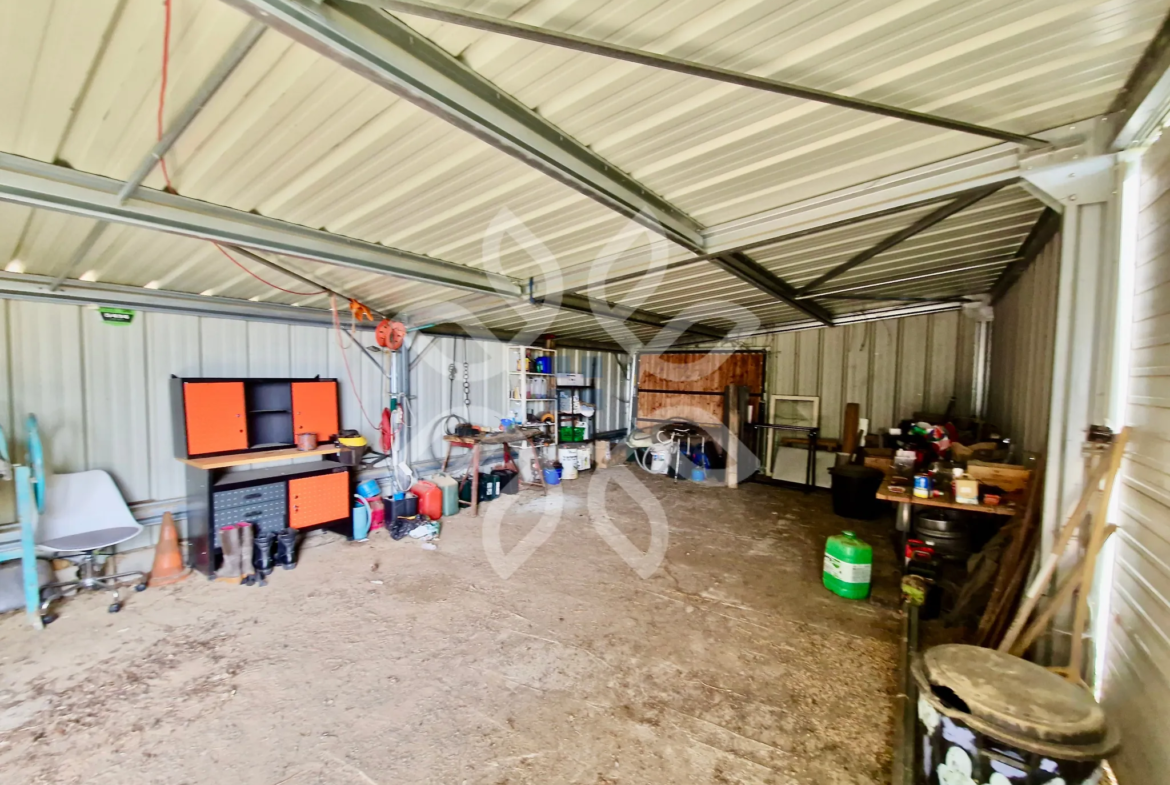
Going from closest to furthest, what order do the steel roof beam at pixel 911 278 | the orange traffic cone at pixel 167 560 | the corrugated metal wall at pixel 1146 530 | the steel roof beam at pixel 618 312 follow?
the corrugated metal wall at pixel 1146 530 < the orange traffic cone at pixel 167 560 < the steel roof beam at pixel 911 278 < the steel roof beam at pixel 618 312

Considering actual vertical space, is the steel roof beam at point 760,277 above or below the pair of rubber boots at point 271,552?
above

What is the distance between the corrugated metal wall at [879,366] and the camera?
18.3ft

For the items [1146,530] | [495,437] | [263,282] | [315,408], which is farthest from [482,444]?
[1146,530]

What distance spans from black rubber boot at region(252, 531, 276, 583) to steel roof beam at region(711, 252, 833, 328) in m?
3.86

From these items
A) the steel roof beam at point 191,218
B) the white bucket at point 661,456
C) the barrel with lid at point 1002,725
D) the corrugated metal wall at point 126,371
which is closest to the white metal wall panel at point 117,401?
the corrugated metal wall at point 126,371

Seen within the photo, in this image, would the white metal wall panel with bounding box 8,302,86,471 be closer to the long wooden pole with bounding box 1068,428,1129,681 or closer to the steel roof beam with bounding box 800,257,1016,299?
the long wooden pole with bounding box 1068,428,1129,681

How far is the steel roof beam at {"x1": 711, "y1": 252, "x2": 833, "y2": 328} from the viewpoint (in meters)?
3.21

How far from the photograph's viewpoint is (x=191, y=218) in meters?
2.17

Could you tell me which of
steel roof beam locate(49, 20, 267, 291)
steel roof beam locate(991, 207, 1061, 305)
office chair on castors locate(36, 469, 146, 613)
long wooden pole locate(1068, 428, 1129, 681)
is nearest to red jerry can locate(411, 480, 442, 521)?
office chair on castors locate(36, 469, 146, 613)

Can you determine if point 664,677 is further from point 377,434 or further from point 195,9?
point 377,434

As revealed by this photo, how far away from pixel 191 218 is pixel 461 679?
2641mm

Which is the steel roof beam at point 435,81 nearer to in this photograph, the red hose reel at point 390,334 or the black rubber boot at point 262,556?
the red hose reel at point 390,334

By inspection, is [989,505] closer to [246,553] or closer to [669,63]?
[669,63]

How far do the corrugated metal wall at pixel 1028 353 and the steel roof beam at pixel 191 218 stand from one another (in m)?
3.63
